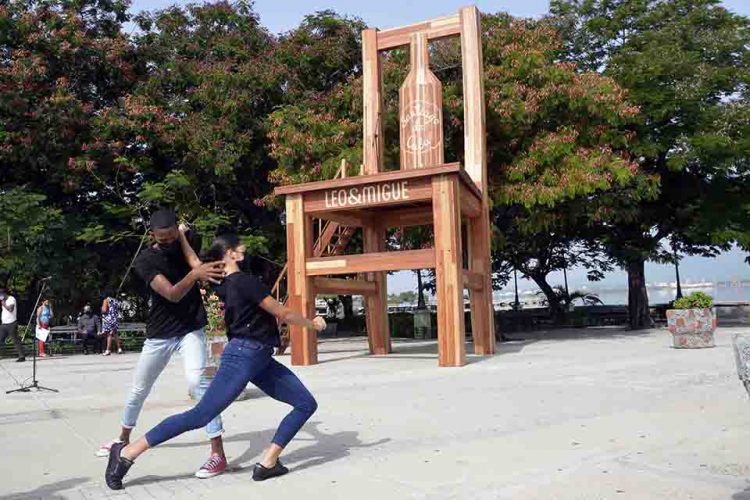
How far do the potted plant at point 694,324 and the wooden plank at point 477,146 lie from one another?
355cm

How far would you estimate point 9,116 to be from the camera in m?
21.8

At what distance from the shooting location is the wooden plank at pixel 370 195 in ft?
42.9

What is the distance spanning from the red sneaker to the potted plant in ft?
39.6

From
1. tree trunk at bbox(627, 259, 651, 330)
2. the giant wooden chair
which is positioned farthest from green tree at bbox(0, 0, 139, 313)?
tree trunk at bbox(627, 259, 651, 330)

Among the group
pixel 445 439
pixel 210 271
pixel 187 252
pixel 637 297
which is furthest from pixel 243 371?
pixel 637 297

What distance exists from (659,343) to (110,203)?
1611cm

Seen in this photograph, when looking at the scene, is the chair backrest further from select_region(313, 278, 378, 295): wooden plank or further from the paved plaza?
the paved plaza

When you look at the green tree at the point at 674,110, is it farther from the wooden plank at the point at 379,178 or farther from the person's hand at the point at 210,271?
the person's hand at the point at 210,271

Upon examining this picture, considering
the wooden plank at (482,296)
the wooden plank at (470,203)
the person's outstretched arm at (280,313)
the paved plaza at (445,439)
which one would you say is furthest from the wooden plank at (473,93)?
the person's outstretched arm at (280,313)

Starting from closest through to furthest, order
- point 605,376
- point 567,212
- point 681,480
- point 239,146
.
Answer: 1. point 681,480
2. point 605,376
3. point 567,212
4. point 239,146

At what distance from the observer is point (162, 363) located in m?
5.85

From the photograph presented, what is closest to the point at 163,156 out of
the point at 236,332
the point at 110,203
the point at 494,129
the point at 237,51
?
the point at 110,203

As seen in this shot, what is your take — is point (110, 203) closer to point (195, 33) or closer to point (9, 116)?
point (9, 116)

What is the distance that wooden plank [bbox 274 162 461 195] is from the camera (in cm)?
1270
